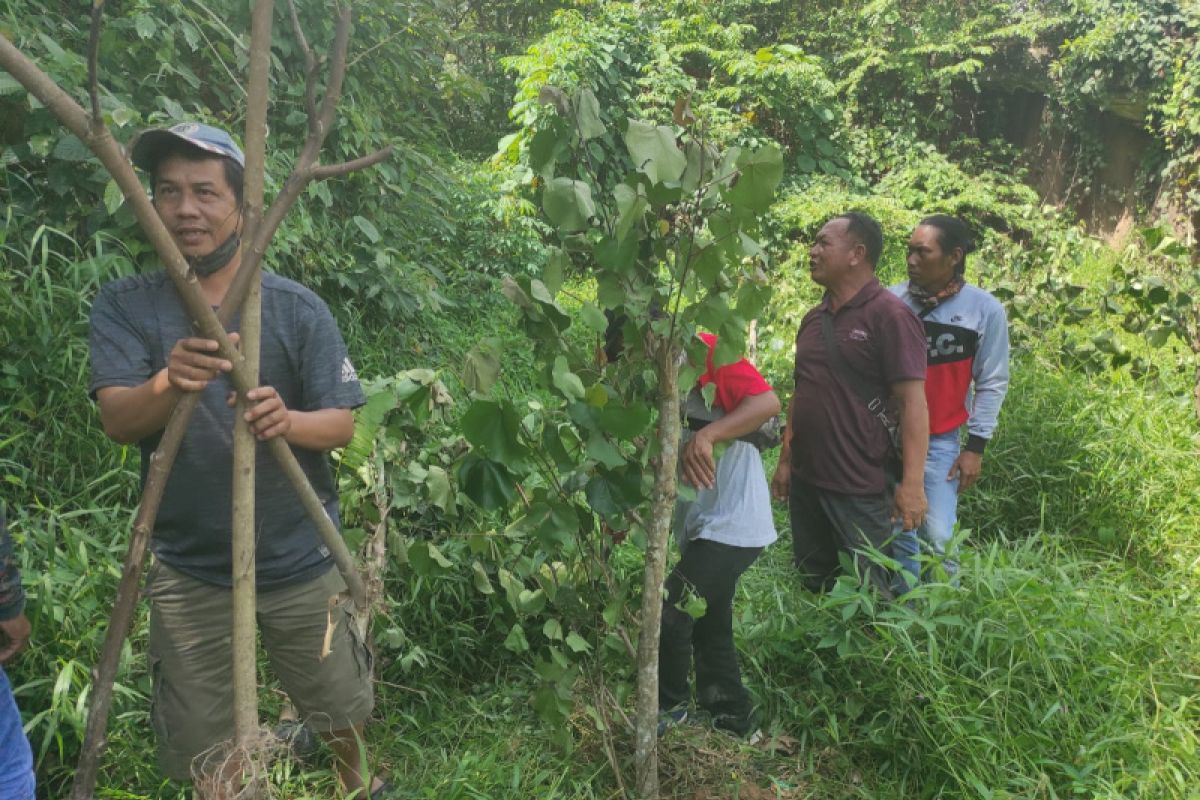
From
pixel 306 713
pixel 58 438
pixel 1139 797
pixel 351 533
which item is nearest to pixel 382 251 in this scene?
pixel 58 438

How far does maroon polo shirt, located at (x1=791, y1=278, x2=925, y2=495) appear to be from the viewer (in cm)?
263

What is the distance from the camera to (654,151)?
1545 mm

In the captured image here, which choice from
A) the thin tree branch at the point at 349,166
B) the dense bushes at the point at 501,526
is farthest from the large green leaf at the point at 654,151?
the thin tree branch at the point at 349,166

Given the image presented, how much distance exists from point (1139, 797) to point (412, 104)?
4609 millimetres

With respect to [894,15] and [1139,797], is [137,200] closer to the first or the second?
[1139,797]

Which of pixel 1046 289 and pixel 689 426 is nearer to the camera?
pixel 689 426

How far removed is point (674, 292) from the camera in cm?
187

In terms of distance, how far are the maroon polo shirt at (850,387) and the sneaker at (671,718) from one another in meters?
0.87

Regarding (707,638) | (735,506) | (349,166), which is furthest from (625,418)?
(707,638)

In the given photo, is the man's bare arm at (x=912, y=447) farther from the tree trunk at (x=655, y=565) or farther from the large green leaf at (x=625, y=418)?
the large green leaf at (x=625, y=418)

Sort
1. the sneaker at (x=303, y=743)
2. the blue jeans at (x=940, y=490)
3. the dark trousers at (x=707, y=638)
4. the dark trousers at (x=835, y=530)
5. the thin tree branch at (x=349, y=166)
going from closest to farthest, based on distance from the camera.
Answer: the thin tree branch at (x=349, y=166) → the sneaker at (x=303, y=743) → the dark trousers at (x=707, y=638) → the dark trousers at (x=835, y=530) → the blue jeans at (x=940, y=490)

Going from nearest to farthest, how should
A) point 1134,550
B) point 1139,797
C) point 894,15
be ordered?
1. point 1139,797
2. point 1134,550
3. point 894,15

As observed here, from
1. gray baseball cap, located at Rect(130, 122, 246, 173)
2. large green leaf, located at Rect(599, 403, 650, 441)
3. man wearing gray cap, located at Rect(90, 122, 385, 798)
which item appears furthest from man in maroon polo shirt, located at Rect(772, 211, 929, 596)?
gray baseball cap, located at Rect(130, 122, 246, 173)

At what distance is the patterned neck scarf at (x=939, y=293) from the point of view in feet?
10.5
